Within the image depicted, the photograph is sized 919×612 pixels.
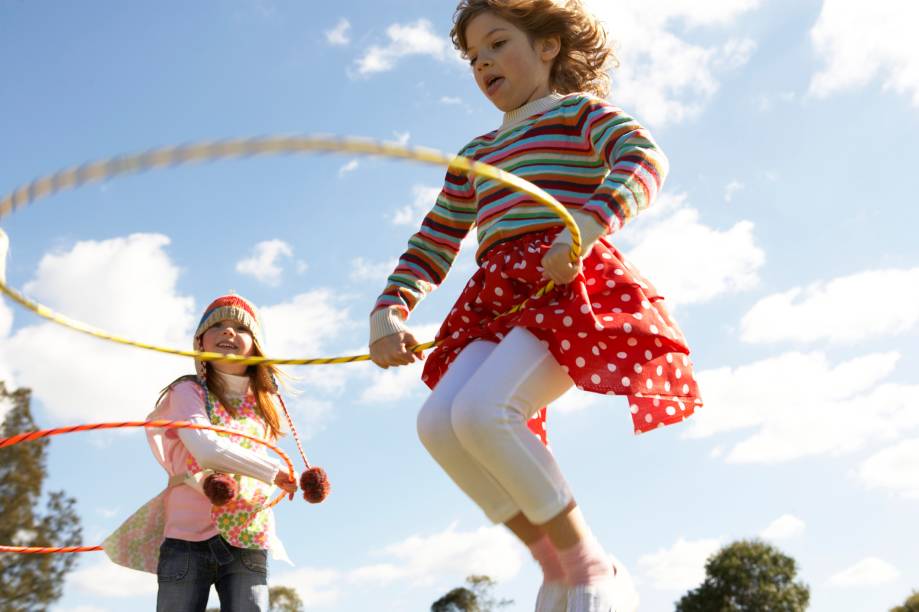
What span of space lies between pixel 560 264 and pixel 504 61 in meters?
1.21

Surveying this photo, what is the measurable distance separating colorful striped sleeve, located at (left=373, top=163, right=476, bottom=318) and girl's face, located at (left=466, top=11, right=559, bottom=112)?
0.41 metres

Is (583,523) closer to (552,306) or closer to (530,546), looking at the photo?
(530,546)

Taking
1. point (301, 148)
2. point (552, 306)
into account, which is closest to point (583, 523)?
point (552, 306)

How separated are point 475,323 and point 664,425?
0.81 metres

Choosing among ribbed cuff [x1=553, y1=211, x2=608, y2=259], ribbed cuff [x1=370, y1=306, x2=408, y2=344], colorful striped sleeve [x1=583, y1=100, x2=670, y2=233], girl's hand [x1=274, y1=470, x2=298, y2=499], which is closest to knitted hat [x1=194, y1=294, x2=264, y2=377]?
girl's hand [x1=274, y1=470, x2=298, y2=499]

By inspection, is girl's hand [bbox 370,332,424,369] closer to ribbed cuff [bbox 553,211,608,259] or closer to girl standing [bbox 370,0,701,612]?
girl standing [bbox 370,0,701,612]

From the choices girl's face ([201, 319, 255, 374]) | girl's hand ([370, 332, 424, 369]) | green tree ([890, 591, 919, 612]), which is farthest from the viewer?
green tree ([890, 591, 919, 612])

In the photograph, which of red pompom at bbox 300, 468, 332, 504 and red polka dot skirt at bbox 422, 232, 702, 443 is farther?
red pompom at bbox 300, 468, 332, 504

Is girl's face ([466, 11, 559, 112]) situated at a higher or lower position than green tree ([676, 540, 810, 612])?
lower

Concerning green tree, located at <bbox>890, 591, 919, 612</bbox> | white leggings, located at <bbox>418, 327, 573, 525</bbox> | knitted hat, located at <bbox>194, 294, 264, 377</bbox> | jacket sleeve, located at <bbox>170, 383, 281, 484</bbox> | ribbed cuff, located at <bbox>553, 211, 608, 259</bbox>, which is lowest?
white leggings, located at <bbox>418, 327, 573, 525</bbox>

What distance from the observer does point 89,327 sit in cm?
401

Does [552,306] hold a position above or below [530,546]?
above

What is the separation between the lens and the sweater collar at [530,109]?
4.00 meters

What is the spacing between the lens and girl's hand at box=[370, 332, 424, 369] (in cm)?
382
